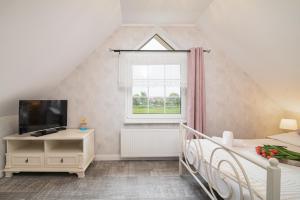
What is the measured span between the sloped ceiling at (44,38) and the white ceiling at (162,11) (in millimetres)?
183

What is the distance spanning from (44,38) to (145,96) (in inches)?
78.3

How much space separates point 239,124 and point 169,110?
4.21 feet

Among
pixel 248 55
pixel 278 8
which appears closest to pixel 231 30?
pixel 248 55

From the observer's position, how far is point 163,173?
2.96 m

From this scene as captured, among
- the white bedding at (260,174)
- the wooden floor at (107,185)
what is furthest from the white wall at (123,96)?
the white bedding at (260,174)

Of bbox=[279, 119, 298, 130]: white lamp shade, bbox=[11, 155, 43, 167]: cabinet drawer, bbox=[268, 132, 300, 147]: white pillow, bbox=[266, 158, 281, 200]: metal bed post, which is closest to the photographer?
bbox=[266, 158, 281, 200]: metal bed post

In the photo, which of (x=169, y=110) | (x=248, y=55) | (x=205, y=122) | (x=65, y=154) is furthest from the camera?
(x=169, y=110)

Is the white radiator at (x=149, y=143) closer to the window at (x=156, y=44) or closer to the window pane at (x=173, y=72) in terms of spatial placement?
the window pane at (x=173, y=72)

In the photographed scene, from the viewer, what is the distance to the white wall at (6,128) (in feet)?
9.09

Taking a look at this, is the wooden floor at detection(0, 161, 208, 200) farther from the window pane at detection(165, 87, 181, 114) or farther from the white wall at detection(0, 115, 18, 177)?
the window pane at detection(165, 87, 181, 114)

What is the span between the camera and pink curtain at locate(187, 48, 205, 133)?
3.34 metres

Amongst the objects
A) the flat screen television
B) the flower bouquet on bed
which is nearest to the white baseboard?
the flat screen television

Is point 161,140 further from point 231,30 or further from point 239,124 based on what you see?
point 231,30

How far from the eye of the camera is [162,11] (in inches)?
119
